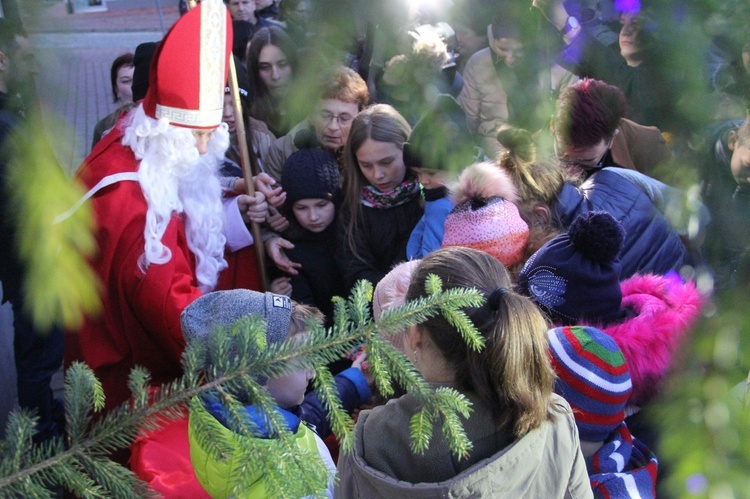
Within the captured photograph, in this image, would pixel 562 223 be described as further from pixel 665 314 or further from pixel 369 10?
pixel 369 10

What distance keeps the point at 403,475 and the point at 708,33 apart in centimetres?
87

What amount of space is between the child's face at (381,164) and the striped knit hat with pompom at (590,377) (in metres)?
1.23

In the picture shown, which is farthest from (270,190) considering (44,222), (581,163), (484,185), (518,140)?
(44,222)

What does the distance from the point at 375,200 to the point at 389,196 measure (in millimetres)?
54

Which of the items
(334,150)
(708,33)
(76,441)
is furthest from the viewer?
(334,150)

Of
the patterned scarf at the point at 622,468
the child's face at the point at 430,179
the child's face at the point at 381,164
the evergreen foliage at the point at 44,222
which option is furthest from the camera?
the child's face at the point at 381,164

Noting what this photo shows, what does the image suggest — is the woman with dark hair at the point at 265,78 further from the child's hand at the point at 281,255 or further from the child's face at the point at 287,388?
the child's face at the point at 287,388

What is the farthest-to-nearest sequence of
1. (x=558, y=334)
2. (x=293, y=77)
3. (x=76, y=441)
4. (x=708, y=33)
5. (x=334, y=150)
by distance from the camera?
(x=334, y=150)
(x=558, y=334)
(x=293, y=77)
(x=708, y=33)
(x=76, y=441)

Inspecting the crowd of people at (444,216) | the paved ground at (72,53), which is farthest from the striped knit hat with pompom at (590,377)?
the paved ground at (72,53)

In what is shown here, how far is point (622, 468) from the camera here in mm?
1511

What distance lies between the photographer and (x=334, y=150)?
2.91m

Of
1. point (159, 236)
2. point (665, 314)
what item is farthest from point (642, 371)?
point (159, 236)

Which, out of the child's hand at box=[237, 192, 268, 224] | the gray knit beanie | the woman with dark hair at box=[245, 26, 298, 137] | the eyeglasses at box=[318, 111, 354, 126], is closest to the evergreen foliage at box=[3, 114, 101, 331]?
the gray knit beanie

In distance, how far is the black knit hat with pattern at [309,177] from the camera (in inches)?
104
